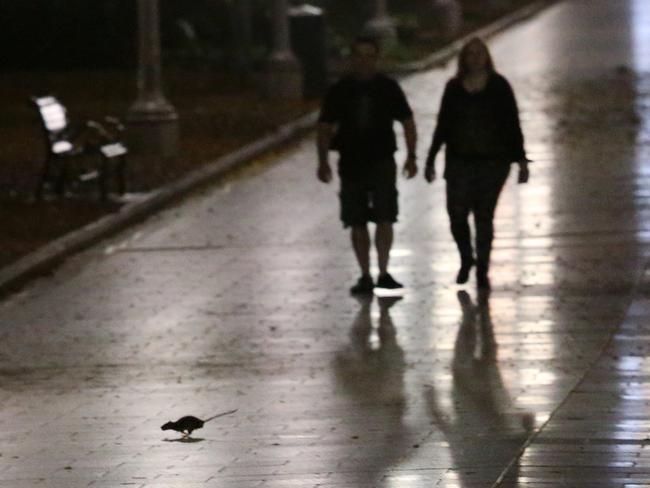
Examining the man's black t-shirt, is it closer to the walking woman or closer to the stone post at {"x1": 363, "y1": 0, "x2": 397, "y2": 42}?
the walking woman

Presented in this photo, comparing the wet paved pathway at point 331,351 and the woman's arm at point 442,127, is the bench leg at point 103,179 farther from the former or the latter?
the woman's arm at point 442,127

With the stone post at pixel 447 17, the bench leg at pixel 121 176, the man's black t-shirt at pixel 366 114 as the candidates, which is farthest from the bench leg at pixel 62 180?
the stone post at pixel 447 17

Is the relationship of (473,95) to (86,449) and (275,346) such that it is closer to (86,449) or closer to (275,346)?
(275,346)

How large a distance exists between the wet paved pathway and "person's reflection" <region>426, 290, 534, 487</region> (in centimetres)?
2

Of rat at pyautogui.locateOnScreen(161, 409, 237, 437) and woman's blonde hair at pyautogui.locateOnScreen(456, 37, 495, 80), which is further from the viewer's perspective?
woman's blonde hair at pyautogui.locateOnScreen(456, 37, 495, 80)

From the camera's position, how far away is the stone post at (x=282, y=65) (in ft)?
93.2

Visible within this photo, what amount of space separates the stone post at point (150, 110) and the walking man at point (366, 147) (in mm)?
8560

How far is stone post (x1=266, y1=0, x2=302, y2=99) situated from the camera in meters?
28.4

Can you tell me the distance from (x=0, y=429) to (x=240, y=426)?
46.6 inches

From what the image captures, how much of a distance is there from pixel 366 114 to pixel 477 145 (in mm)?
778

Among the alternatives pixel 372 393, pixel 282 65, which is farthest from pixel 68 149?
pixel 282 65

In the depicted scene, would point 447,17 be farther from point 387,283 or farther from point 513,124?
point 387,283

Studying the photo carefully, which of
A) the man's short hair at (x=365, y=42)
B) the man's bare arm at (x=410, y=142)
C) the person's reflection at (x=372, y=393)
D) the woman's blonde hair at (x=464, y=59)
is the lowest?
the person's reflection at (x=372, y=393)

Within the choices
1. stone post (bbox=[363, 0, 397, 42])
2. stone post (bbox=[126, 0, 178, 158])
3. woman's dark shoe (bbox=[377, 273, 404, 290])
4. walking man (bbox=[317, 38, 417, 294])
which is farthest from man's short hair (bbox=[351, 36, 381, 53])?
stone post (bbox=[363, 0, 397, 42])
